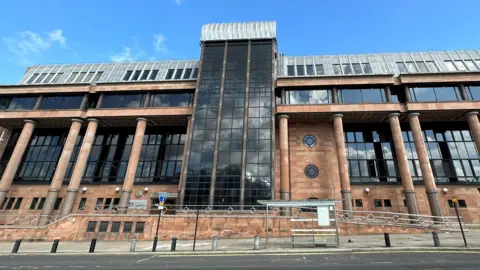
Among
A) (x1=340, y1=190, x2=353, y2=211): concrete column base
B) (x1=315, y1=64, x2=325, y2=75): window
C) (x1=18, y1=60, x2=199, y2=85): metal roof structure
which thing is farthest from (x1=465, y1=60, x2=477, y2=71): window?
(x1=18, y1=60, x2=199, y2=85): metal roof structure

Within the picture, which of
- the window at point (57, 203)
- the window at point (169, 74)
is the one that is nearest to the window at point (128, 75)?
the window at point (169, 74)

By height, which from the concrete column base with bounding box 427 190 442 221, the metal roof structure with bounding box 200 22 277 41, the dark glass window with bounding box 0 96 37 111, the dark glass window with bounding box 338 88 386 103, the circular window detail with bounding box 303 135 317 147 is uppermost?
the metal roof structure with bounding box 200 22 277 41

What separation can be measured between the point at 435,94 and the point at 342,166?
603 inches

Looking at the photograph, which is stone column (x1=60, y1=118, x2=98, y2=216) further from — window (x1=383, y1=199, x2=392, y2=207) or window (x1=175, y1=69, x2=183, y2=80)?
window (x1=383, y1=199, x2=392, y2=207)

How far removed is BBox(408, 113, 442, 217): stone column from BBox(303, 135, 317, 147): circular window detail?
1157cm

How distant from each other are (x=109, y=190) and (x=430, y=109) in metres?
42.6

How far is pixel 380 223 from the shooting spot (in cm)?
2088

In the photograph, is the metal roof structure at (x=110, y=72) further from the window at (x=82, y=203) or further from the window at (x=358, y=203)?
the window at (x=358, y=203)

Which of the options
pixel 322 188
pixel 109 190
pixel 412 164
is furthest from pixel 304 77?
pixel 109 190

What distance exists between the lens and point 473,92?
29719 mm

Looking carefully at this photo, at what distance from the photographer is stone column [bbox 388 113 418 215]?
85.1 feet

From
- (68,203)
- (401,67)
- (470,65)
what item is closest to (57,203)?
(68,203)

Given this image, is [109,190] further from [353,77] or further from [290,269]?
[353,77]

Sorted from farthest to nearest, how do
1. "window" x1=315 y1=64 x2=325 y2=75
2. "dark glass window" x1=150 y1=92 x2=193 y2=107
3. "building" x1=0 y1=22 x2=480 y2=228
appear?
"window" x1=315 y1=64 x2=325 y2=75, "dark glass window" x1=150 y1=92 x2=193 y2=107, "building" x1=0 y1=22 x2=480 y2=228
